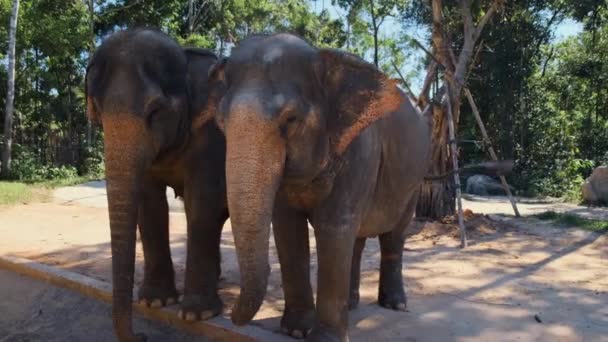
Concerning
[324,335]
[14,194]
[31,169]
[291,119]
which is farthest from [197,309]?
[31,169]

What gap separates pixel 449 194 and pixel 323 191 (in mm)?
7082

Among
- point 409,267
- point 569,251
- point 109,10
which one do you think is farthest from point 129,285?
point 109,10

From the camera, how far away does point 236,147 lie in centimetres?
238

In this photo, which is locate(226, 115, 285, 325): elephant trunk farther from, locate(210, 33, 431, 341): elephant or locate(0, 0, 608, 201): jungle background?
locate(0, 0, 608, 201): jungle background

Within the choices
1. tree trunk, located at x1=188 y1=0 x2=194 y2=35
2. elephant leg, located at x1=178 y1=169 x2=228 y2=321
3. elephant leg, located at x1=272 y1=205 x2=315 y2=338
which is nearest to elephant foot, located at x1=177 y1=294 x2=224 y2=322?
elephant leg, located at x1=178 y1=169 x2=228 y2=321

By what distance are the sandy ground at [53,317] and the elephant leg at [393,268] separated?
1.57 meters

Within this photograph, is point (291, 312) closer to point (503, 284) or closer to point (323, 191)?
point (323, 191)

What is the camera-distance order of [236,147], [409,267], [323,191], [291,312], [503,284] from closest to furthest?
[236,147] → [323,191] → [291,312] → [503,284] → [409,267]

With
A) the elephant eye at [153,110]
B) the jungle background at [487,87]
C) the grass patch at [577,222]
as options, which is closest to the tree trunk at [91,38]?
the jungle background at [487,87]

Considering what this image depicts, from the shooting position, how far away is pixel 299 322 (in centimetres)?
365

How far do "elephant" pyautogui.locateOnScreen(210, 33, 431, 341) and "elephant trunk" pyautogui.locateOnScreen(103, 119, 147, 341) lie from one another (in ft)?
2.35

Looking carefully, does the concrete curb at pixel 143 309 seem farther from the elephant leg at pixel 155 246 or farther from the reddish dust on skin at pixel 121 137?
the reddish dust on skin at pixel 121 137

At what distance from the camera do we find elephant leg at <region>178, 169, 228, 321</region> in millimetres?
3861

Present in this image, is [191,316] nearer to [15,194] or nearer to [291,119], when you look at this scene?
[291,119]
